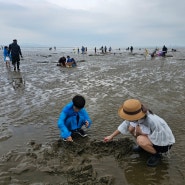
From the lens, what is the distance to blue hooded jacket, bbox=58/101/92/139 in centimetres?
477

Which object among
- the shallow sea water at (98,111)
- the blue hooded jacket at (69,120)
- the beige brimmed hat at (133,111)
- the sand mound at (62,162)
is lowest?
the shallow sea water at (98,111)

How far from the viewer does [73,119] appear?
16.7ft

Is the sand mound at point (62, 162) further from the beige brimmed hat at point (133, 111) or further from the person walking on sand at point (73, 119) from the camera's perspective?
the beige brimmed hat at point (133, 111)

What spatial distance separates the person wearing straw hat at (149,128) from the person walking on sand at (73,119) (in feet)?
3.07

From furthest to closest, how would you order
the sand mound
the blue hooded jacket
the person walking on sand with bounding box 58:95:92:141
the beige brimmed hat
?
the blue hooded jacket < the person walking on sand with bounding box 58:95:92:141 < the beige brimmed hat < the sand mound

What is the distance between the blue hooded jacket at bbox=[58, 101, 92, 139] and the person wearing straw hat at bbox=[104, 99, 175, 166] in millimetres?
1229

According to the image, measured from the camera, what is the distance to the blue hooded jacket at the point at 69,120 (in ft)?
15.7

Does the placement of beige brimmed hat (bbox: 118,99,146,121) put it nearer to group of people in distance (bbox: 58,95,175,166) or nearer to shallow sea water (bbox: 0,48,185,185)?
group of people in distance (bbox: 58,95,175,166)

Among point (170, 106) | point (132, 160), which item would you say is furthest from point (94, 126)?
point (170, 106)

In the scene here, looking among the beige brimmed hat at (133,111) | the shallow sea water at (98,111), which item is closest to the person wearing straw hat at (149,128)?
the beige brimmed hat at (133,111)

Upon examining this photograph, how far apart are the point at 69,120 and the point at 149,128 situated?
1.69 m

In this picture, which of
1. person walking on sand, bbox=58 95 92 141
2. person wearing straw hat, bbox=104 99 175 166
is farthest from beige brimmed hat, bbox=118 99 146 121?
person walking on sand, bbox=58 95 92 141

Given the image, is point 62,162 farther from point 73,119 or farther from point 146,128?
point 146,128

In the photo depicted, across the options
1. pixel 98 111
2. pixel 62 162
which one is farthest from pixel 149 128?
pixel 98 111
